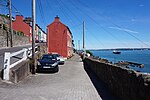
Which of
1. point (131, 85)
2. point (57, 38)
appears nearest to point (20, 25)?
point (57, 38)

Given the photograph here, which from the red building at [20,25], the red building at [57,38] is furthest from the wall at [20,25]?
the red building at [57,38]

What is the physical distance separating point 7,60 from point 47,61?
8.02 m

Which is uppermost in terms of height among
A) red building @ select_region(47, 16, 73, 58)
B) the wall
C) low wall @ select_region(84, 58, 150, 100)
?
the wall

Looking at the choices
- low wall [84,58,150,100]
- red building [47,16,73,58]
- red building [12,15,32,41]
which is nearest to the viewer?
low wall [84,58,150,100]

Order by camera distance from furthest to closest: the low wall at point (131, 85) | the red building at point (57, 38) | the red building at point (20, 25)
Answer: the red building at point (20, 25)
the red building at point (57, 38)
the low wall at point (131, 85)

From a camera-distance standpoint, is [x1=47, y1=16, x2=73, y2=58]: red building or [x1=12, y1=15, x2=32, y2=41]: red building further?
[x1=12, y1=15, x2=32, y2=41]: red building

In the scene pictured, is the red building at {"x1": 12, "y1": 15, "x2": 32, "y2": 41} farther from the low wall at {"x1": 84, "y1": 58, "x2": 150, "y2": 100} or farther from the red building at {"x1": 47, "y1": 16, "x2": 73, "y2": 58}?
the low wall at {"x1": 84, "y1": 58, "x2": 150, "y2": 100}

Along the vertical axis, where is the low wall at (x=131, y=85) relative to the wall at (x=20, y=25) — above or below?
below

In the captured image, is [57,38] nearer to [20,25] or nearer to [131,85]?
[20,25]

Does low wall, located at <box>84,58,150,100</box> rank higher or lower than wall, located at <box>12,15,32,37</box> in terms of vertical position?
lower

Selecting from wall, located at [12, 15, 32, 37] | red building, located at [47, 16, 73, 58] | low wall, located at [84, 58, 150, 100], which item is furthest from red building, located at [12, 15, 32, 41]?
low wall, located at [84, 58, 150, 100]

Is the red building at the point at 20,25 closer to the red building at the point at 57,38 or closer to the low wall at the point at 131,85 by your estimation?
the red building at the point at 57,38

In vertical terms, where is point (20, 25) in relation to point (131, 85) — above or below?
above

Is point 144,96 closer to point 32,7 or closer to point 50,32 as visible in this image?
point 32,7
